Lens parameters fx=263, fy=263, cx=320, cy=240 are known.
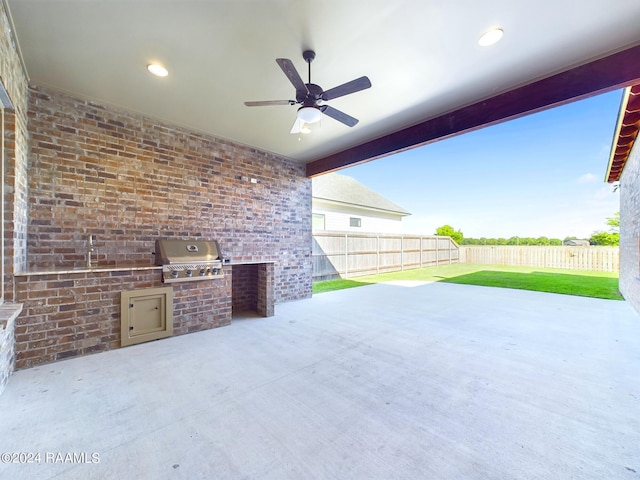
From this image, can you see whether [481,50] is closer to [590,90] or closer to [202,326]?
[590,90]

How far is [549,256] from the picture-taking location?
41.4ft

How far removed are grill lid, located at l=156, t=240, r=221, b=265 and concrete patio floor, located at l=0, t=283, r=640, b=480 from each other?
3.72 feet

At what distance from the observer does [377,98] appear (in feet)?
11.9

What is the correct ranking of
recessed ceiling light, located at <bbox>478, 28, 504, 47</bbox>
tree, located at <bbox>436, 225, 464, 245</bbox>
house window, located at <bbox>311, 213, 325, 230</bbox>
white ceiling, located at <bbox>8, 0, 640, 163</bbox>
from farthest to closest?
tree, located at <bbox>436, 225, 464, 245</bbox> < house window, located at <bbox>311, 213, 325, 230</bbox> < recessed ceiling light, located at <bbox>478, 28, 504, 47</bbox> < white ceiling, located at <bbox>8, 0, 640, 163</bbox>

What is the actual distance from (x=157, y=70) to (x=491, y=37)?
3.59m

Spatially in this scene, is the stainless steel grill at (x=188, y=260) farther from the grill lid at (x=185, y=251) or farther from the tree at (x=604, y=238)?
the tree at (x=604, y=238)

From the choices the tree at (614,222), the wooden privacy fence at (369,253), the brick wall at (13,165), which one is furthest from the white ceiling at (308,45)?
the tree at (614,222)

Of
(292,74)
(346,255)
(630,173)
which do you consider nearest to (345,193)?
(346,255)

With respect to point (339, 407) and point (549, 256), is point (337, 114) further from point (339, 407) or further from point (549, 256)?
point (549, 256)

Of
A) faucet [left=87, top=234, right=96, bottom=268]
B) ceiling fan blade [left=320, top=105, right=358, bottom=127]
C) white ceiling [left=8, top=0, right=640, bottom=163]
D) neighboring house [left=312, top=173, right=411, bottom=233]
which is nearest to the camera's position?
white ceiling [left=8, top=0, right=640, bottom=163]

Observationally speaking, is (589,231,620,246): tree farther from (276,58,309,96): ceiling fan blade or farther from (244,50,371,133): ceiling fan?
(276,58,309,96): ceiling fan blade

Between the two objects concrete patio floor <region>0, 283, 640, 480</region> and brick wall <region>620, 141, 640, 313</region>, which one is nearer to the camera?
concrete patio floor <region>0, 283, 640, 480</region>

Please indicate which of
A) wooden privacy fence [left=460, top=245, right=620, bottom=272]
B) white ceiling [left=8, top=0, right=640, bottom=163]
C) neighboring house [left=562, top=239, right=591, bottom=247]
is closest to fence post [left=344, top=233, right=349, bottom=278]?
white ceiling [left=8, top=0, right=640, bottom=163]

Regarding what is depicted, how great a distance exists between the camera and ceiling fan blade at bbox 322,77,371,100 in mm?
2551
